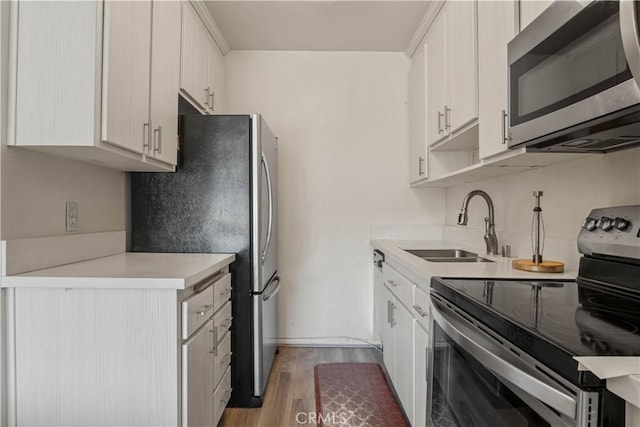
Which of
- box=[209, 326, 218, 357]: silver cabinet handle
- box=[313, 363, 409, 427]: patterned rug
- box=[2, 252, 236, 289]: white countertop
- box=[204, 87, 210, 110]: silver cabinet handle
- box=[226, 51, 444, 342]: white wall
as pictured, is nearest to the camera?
box=[2, 252, 236, 289]: white countertop

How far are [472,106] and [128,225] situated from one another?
1.97 meters

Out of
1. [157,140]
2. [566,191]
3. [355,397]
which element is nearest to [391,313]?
[355,397]

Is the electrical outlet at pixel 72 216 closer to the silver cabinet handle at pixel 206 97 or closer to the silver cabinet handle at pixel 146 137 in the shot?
the silver cabinet handle at pixel 146 137

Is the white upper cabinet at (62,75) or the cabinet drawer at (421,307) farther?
the cabinet drawer at (421,307)

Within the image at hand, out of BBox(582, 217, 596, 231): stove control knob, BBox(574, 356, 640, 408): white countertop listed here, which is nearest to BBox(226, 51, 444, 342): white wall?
BBox(582, 217, 596, 231): stove control knob

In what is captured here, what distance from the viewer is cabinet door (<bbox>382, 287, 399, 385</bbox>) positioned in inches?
81.4

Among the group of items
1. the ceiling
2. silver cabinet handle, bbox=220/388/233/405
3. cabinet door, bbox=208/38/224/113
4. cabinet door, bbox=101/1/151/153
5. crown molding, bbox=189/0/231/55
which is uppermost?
the ceiling

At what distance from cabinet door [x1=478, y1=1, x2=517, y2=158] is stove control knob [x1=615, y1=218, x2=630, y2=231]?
0.45 m

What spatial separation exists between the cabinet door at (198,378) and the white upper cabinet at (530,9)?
1.70 metres

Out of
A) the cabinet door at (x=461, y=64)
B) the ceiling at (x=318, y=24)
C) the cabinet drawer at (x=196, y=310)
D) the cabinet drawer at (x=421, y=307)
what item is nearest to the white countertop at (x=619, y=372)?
the cabinet drawer at (x=421, y=307)

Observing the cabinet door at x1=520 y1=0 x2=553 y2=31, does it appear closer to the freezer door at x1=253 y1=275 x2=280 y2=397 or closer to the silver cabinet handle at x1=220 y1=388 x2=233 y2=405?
the freezer door at x1=253 y1=275 x2=280 y2=397

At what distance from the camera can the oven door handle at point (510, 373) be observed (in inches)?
24.5

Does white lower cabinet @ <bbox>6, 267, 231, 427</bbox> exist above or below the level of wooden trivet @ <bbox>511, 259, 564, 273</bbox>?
below

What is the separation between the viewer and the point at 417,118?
2.70 meters
